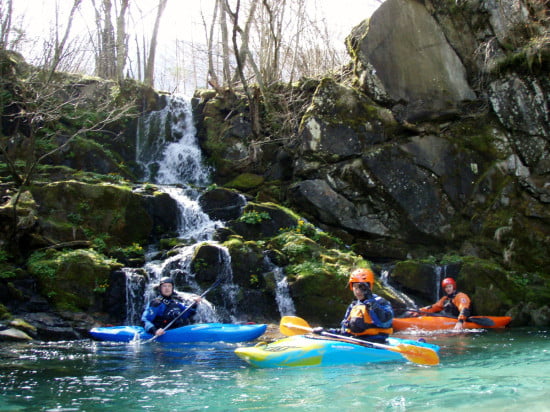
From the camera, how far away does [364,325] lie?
592 centimetres

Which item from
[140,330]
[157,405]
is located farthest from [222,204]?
[157,405]

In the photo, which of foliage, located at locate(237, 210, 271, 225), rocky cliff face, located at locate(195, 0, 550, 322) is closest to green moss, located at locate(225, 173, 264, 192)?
rocky cliff face, located at locate(195, 0, 550, 322)

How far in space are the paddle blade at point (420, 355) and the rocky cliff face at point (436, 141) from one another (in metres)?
6.85

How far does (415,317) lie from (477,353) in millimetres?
2684

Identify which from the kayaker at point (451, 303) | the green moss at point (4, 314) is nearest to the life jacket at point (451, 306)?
the kayaker at point (451, 303)

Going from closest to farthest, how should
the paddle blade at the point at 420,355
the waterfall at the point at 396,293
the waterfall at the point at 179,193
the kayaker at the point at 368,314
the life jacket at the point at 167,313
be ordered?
the paddle blade at the point at 420,355 → the kayaker at the point at 368,314 → the life jacket at the point at 167,313 → the waterfall at the point at 179,193 → the waterfall at the point at 396,293

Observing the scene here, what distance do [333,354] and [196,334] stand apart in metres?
2.69

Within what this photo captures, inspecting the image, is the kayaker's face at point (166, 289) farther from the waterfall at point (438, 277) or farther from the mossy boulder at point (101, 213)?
the waterfall at point (438, 277)

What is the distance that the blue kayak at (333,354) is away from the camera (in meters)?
5.39

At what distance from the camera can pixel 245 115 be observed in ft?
50.6

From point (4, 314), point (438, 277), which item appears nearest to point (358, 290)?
point (438, 277)

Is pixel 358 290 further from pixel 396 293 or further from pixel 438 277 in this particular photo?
pixel 438 277

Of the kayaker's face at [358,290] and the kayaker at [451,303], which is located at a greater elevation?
the kayaker's face at [358,290]

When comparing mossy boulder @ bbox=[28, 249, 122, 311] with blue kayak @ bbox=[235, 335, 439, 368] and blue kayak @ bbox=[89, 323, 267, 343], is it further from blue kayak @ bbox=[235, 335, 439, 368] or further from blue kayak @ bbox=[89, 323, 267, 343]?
blue kayak @ bbox=[235, 335, 439, 368]
